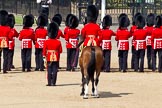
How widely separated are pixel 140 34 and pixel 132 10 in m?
20.7

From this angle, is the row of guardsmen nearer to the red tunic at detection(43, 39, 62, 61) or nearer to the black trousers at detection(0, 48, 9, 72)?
the black trousers at detection(0, 48, 9, 72)

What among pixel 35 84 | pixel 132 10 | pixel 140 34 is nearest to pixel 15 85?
pixel 35 84

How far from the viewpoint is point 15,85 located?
17547mm

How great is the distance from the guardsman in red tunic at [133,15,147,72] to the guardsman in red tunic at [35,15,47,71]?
110 inches

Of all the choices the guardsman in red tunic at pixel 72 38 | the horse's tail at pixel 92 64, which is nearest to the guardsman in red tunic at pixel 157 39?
the guardsman in red tunic at pixel 72 38

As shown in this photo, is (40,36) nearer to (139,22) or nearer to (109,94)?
(139,22)

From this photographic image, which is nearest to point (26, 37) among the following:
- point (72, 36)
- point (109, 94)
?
point (72, 36)

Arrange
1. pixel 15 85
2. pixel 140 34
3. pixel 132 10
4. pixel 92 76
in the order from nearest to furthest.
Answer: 1. pixel 92 76
2. pixel 15 85
3. pixel 140 34
4. pixel 132 10

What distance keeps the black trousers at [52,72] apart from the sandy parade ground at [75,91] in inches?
7.8

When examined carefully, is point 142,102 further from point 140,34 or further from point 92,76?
point 140,34

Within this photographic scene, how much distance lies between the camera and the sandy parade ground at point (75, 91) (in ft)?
48.0

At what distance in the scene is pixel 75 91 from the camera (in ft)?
54.2

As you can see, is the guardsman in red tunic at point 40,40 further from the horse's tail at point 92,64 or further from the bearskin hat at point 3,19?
the horse's tail at point 92,64

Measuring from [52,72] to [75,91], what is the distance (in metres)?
1.28
